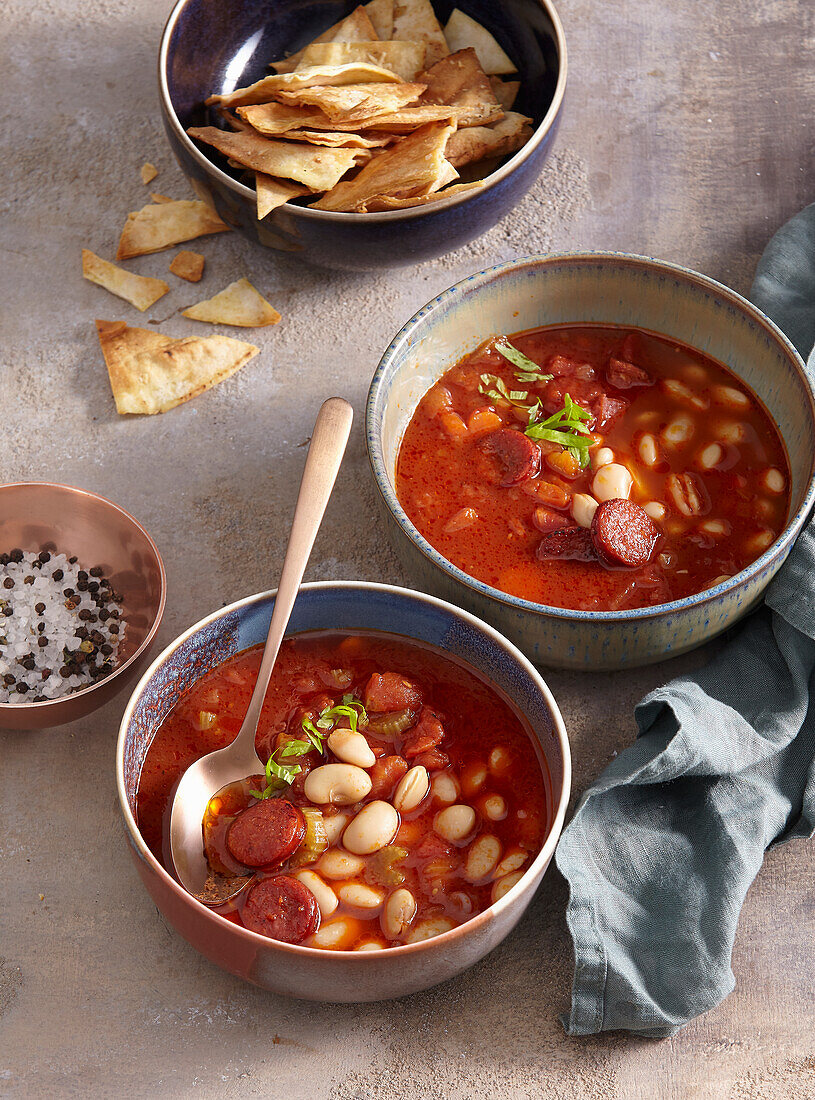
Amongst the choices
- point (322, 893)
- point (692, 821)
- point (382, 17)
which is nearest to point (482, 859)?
point (322, 893)

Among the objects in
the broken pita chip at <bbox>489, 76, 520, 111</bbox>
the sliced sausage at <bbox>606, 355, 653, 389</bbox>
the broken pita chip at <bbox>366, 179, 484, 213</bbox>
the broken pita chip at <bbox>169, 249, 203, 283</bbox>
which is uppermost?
the broken pita chip at <bbox>489, 76, 520, 111</bbox>

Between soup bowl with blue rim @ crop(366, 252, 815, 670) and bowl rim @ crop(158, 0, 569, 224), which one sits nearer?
soup bowl with blue rim @ crop(366, 252, 815, 670)

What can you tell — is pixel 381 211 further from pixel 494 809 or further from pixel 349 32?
pixel 494 809

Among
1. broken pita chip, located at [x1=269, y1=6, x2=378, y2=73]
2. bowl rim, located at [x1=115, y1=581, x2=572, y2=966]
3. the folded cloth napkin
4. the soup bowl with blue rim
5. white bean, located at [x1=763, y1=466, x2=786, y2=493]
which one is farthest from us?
broken pita chip, located at [x1=269, y1=6, x2=378, y2=73]

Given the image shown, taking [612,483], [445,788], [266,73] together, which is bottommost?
[445,788]

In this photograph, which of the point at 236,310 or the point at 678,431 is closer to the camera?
the point at 678,431

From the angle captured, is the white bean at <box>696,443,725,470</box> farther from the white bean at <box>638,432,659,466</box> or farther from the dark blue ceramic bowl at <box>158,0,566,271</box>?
the dark blue ceramic bowl at <box>158,0,566,271</box>

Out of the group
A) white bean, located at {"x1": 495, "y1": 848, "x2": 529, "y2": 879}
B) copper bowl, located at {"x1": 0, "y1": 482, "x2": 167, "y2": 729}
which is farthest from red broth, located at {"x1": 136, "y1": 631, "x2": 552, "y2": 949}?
copper bowl, located at {"x1": 0, "y1": 482, "x2": 167, "y2": 729}
